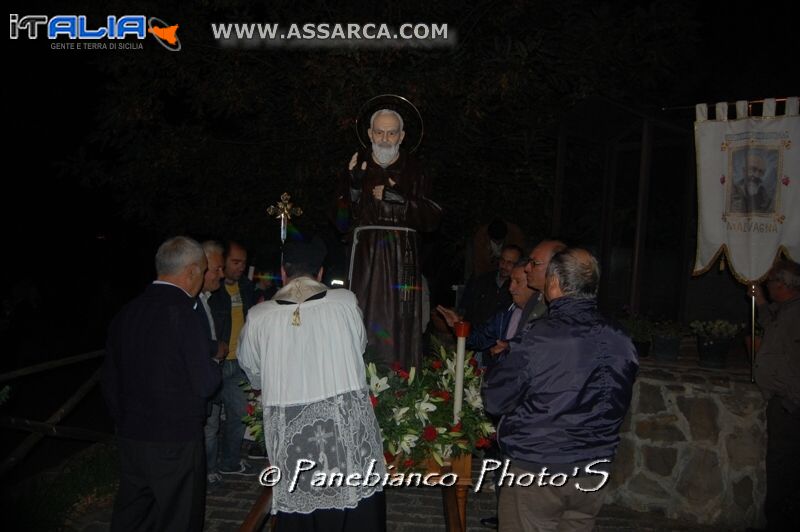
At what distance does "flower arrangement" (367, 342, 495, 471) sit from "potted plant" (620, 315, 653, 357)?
2628mm

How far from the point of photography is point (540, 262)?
14.0ft

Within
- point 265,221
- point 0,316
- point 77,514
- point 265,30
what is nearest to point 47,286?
point 0,316

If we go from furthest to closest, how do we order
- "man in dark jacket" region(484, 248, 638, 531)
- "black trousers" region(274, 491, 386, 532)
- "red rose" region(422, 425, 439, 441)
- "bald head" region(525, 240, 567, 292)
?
"bald head" region(525, 240, 567, 292) → "red rose" region(422, 425, 439, 441) → "black trousers" region(274, 491, 386, 532) → "man in dark jacket" region(484, 248, 638, 531)

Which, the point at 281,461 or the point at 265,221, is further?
the point at 265,221

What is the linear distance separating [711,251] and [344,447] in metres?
4.26

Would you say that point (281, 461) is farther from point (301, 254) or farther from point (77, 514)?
point (77, 514)

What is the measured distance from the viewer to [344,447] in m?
3.46

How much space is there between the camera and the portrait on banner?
574 centimetres

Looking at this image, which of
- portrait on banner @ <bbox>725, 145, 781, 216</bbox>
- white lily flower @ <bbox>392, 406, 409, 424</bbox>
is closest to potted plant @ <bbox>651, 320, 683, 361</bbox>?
portrait on banner @ <bbox>725, 145, 781, 216</bbox>

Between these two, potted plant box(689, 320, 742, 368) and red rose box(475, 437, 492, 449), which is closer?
red rose box(475, 437, 492, 449)

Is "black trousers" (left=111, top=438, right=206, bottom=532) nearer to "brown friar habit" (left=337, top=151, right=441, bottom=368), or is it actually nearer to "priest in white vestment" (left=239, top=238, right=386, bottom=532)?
"priest in white vestment" (left=239, top=238, right=386, bottom=532)

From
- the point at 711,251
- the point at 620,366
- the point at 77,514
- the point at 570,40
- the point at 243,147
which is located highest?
the point at 570,40

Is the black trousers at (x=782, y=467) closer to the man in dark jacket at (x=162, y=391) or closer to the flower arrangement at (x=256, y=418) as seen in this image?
the flower arrangement at (x=256, y=418)

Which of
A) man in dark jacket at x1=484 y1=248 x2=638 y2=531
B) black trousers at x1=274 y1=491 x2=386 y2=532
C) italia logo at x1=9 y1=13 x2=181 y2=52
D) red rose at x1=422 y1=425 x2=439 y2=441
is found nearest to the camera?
man in dark jacket at x1=484 y1=248 x2=638 y2=531
